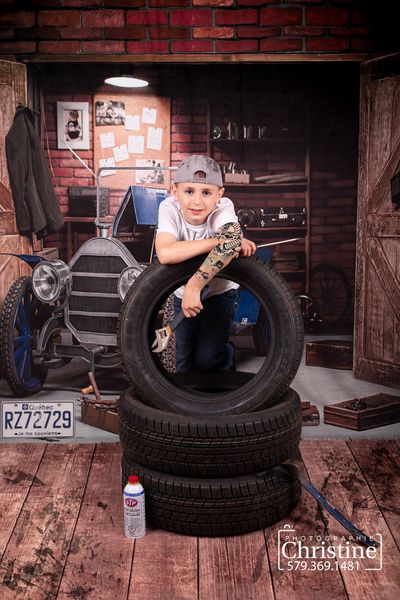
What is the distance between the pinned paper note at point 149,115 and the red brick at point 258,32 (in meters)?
0.75

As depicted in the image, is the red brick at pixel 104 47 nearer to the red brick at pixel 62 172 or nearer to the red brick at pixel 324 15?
the red brick at pixel 62 172

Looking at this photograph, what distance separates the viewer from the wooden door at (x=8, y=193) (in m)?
3.74

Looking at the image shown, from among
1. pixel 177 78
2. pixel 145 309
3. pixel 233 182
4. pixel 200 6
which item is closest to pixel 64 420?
pixel 145 309

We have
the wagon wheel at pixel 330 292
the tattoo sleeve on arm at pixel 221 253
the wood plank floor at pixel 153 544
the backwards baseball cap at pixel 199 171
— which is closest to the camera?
the wood plank floor at pixel 153 544

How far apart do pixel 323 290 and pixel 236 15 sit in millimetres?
1762

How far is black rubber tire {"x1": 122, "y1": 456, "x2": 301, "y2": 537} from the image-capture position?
2.38 meters

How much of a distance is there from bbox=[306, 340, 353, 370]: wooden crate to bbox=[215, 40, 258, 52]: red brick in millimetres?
1948

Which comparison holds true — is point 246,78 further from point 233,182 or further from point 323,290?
point 323,290

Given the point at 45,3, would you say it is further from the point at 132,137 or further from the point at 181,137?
the point at 181,137

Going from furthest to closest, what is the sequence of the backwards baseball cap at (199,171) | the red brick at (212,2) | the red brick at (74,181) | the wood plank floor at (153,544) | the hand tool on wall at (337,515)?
the red brick at (212,2), the red brick at (74,181), the backwards baseball cap at (199,171), the hand tool on wall at (337,515), the wood plank floor at (153,544)

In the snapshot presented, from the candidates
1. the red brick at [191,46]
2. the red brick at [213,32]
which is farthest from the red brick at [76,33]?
the red brick at [213,32]

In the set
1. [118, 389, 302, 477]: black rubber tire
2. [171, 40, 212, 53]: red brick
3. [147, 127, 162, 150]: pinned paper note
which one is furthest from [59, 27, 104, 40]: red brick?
[118, 389, 302, 477]: black rubber tire

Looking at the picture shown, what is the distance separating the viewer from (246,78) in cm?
376

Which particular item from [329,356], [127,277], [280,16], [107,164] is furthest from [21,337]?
[280,16]
